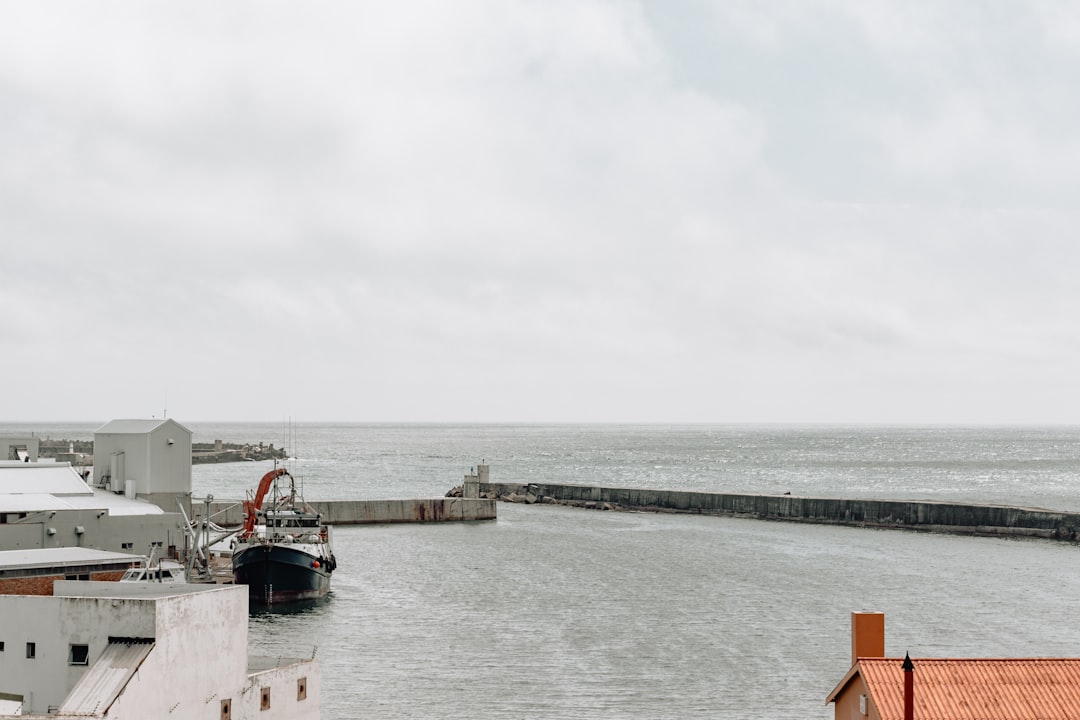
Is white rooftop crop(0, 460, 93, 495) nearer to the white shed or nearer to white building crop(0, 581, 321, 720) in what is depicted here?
the white shed

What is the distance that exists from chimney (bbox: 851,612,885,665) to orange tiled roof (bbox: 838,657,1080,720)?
167cm

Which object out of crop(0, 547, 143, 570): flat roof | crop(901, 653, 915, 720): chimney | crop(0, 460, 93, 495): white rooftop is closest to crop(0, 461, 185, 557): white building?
crop(0, 460, 93, 495): white rooftop

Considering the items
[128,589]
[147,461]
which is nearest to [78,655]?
[128,589]

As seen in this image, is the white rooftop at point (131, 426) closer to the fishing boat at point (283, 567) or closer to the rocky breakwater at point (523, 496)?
the fishing boat at point (283, 567)

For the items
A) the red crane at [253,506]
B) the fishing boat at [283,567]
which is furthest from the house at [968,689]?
the red crane at [253,506]

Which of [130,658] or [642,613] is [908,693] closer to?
[130,658]

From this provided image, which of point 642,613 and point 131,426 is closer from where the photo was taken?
point 642,613

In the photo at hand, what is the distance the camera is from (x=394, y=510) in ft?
334

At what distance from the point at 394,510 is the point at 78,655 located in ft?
257

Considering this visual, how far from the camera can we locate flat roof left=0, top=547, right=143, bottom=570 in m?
39.3

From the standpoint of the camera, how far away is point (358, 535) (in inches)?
3578

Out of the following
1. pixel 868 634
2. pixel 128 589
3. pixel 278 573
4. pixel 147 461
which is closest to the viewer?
pixel 868 634

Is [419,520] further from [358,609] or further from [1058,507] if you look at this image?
[1058,507]

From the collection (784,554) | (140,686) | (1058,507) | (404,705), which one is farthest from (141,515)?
(1058,507)
